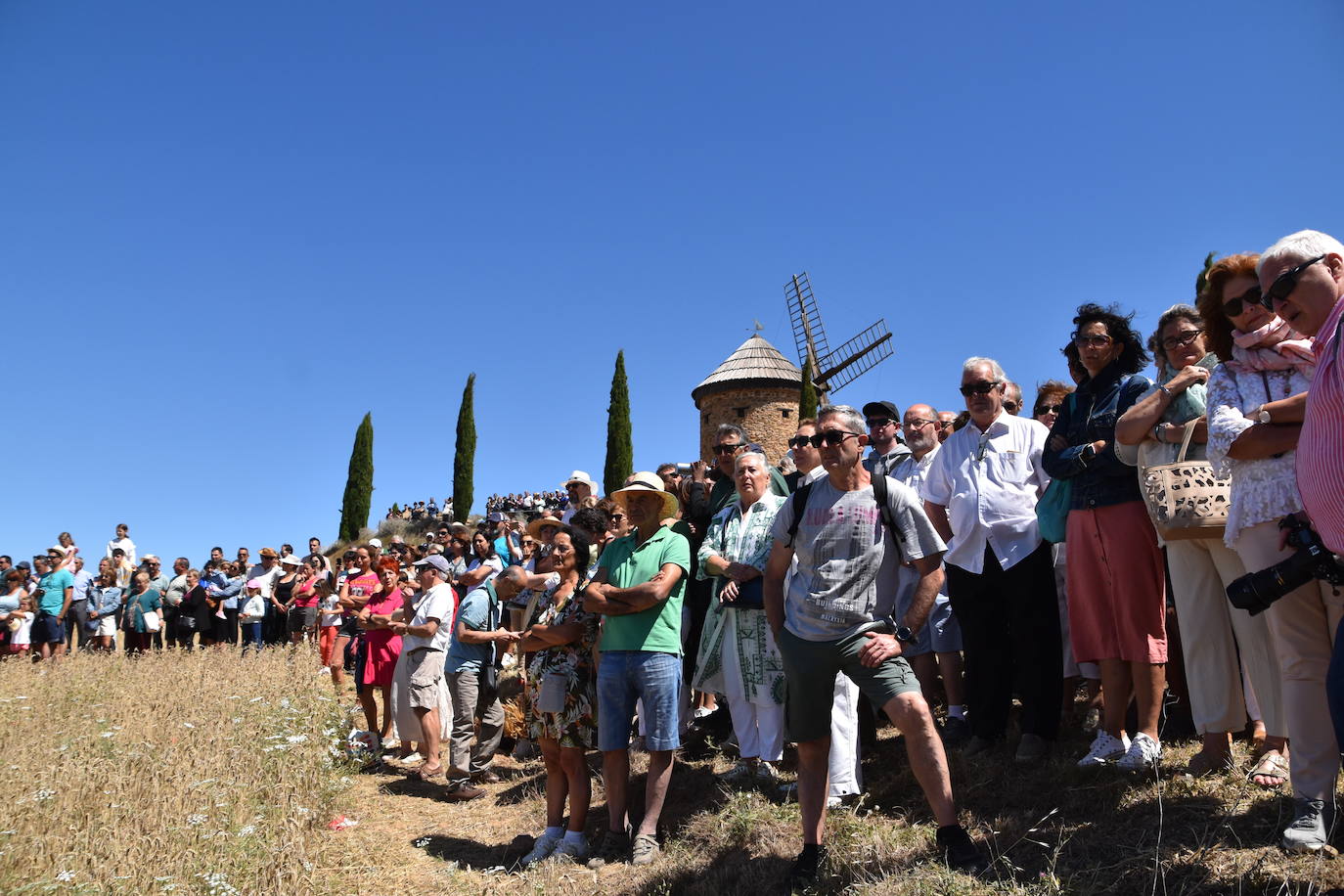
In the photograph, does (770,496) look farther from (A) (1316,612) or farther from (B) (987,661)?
(A) (1316,612)

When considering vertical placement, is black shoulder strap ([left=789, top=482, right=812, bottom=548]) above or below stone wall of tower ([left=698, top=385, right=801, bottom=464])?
below

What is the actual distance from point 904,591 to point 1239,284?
289cm

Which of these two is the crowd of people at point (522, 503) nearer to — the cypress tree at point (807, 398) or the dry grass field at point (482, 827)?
the cypress tree at point (807, 398)

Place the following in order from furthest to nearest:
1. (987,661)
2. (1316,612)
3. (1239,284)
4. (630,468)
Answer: (630,468) → (987,661) → (1239,284) → (1316,612)

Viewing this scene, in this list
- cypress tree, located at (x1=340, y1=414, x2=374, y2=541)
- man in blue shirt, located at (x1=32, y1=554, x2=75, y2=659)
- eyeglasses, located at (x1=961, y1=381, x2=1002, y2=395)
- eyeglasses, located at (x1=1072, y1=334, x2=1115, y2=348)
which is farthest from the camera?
cypress tree, located at (x1=340, y1=414, x2=374, y2=541)

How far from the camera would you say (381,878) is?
200 inches

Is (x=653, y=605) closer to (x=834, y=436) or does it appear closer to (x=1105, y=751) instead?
(x=834, y=436)

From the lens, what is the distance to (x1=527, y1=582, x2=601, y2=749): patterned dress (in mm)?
5316

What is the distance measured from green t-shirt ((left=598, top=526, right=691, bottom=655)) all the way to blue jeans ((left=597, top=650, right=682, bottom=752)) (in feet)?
0.22

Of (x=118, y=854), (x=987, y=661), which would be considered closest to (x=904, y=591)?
(x=987, y=661)

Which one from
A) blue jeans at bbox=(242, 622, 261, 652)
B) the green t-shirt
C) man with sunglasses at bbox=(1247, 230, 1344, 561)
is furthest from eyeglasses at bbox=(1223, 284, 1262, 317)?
blue jeans at bbox=(242, 622, 261, 652)

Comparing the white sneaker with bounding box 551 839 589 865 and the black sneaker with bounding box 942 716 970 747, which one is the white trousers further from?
the white sneaker with bounding box 551 839 589 865

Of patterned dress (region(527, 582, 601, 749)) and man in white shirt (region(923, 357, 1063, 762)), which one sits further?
Answer: patterned dress (region(527, 582, 601, 749))

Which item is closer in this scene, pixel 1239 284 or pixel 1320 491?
pixel 1320 491
